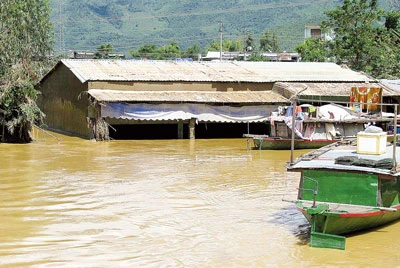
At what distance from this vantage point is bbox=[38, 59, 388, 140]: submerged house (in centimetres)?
2388

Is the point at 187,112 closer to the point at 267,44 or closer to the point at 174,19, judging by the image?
the point at 267,44

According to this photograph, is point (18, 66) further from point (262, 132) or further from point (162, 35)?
point (162, 35)

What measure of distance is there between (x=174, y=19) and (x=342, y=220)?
141m

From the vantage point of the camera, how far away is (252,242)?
10078mm

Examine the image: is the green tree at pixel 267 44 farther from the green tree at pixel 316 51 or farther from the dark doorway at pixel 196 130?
the dark doorway at pixel 196 130

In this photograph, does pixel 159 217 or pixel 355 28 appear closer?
pixel 159 217

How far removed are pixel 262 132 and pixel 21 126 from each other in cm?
963

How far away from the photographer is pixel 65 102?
87.0ft

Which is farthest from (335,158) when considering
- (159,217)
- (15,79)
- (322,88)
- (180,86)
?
(322,88)

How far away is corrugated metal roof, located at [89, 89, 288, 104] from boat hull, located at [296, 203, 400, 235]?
14.2 m

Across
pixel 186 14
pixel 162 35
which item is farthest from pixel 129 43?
pixel 186 14

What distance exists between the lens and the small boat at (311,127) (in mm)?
21359

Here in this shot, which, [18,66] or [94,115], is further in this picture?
[94,115]

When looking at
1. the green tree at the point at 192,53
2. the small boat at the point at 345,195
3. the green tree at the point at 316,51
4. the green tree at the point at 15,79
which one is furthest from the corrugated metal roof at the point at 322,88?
the green tree at the point at 192,53
